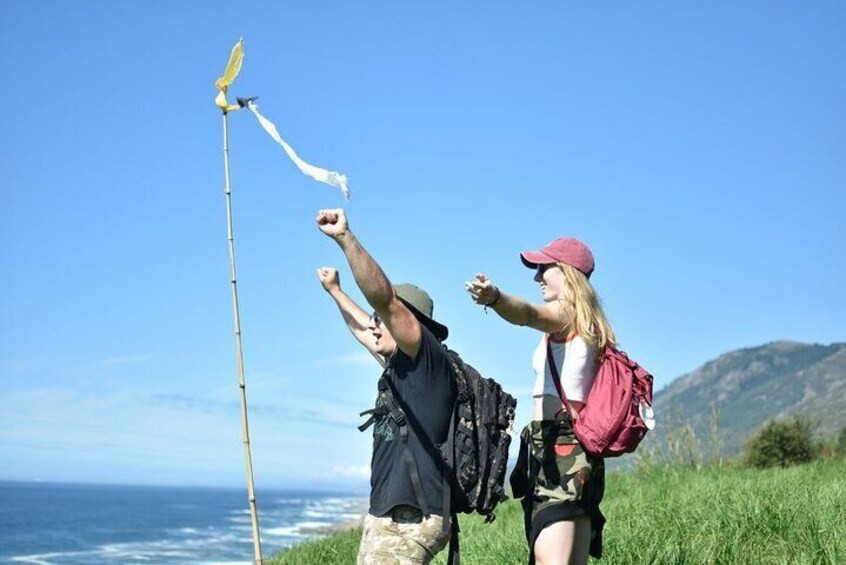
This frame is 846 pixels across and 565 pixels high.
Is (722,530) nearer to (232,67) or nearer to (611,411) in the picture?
(611,411)

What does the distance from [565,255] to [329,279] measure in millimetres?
1282

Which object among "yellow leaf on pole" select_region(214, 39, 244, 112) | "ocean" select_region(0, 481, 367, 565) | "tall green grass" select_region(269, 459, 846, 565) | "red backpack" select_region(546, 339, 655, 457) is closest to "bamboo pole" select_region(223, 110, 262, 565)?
"yellow leaf on pole" select_region(214, 39, 244, 112)

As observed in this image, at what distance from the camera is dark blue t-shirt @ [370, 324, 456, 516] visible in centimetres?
378

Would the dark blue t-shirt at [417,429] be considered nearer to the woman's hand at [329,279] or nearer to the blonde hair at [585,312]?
the blonde hair at [585,312]

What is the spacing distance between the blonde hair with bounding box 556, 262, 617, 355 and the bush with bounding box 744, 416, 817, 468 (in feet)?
46.8

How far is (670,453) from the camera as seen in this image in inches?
599

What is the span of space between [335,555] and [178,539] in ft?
203

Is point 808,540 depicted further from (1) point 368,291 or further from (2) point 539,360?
(1) point 368,291

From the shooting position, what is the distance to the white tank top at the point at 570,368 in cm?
393

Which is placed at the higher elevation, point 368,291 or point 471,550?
point 368,291

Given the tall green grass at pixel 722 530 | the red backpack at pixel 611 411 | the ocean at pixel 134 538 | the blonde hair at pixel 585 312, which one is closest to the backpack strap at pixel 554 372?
the red backpack at pixel 611 411

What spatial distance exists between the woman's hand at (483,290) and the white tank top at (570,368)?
0.52 metres

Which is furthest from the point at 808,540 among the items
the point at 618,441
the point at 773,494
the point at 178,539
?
the point at 178,539

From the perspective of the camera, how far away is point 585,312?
3.91m
